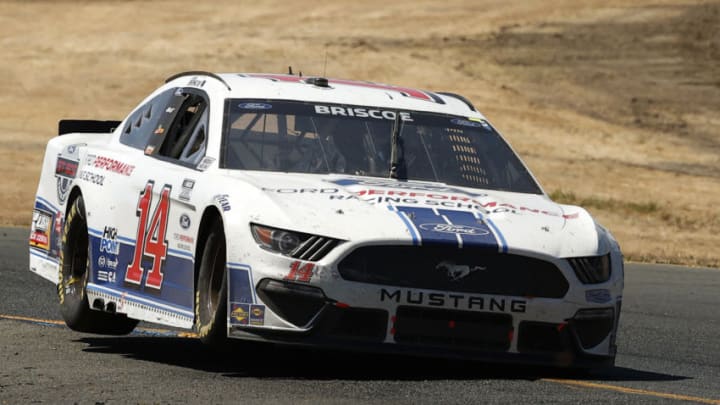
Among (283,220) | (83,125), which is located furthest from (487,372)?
(83,125)

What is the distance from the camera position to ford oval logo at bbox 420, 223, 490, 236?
7.18m

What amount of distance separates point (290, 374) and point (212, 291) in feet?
1.75

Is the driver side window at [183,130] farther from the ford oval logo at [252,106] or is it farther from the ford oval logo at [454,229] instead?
the ford oval logo at [454,229]

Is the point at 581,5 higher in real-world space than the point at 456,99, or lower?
lower

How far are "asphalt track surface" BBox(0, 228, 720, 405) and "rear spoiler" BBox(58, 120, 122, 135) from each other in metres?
1.17

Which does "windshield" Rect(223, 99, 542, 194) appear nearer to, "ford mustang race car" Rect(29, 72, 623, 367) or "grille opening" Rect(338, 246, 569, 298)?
"ford mustang race car" Rect(29, 72, 623, 367)

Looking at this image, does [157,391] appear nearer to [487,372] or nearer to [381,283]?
[381,283]

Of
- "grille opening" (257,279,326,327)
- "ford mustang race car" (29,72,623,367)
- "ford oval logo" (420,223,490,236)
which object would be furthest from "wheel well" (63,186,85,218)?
"ford oval logo" (420,223,490,236)

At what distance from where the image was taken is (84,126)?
10125mm

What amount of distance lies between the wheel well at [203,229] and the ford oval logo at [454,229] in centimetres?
103

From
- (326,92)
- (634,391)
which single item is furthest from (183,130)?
(634,391)

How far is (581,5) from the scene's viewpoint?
155ft

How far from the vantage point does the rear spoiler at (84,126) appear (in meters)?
10.1

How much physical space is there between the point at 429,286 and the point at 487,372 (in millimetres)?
843
